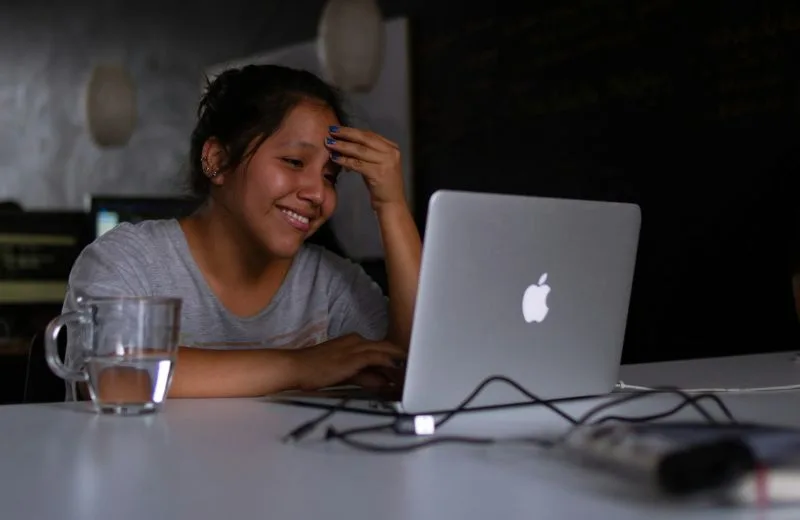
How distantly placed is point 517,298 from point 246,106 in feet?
2.79

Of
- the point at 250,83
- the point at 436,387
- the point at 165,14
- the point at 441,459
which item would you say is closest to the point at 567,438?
the point at 441,459

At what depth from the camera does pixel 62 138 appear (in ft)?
19.0

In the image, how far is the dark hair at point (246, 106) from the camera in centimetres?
176

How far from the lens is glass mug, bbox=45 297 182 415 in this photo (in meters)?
1.09

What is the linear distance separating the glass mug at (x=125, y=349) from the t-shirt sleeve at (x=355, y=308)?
81cm

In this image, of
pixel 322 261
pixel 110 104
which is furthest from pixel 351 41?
pixel 322 261

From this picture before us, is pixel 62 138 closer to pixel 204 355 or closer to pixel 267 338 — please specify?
pixel 267 338

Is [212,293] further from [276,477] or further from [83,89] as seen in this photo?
[83,89]

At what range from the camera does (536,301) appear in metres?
1.13

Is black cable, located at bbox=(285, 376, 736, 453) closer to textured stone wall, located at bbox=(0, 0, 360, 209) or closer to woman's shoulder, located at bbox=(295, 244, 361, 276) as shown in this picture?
woman's shoulder, located at bbox=(295, 244, 361, 276)

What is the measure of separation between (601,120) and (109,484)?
9.25 ft

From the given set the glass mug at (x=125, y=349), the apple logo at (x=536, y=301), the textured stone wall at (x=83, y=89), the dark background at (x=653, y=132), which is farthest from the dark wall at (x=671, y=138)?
the textured stone wall at (x=83, y=89)

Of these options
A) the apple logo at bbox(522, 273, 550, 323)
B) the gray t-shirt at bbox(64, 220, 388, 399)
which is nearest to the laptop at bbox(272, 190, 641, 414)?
the apple logo at bbox(522, 273, 550, 323)

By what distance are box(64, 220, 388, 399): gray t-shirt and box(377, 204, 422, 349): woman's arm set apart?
16 centimetres
